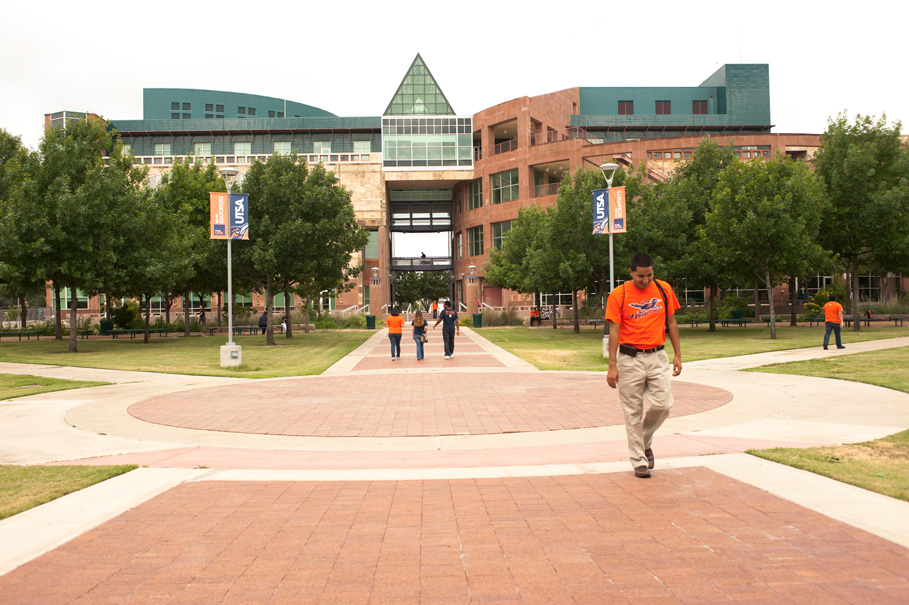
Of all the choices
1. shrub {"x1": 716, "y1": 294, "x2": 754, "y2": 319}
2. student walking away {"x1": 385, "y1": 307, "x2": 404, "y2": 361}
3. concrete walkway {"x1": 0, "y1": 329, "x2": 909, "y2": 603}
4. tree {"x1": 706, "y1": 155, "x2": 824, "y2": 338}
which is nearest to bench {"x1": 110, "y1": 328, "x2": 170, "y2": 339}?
student walking away {"x1": 385, "y1": 307, "x2": 404, "y2": 361}

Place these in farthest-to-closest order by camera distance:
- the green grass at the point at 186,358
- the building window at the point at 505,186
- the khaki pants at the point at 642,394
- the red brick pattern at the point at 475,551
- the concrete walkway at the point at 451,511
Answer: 1. the building window at the point at 505,186
2. the green grass at the point at 186,358
3. the khaki pants at the point at 642,394
4. the concrete walkway at the point at 451,511
5. the red brick pattern at the point at 475,551

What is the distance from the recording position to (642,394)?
19.6ft

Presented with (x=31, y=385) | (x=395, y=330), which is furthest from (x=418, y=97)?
(x=31, y=385)

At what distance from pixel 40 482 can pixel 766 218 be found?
28.0 meters

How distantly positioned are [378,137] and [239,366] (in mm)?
61401

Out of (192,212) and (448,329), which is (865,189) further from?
(192,212)

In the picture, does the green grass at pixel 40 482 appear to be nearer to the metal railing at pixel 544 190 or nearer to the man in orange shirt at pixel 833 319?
the man in orange shirt at pixel 833 319

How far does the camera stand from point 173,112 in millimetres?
97938

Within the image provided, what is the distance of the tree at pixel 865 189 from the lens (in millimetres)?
30719

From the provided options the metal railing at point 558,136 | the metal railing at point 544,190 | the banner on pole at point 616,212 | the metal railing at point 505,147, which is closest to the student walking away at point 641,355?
the banner on pole at point 616,212

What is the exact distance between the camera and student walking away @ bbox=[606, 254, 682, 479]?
19.3 ft

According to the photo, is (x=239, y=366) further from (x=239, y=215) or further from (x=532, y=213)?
(x=532, y=213)

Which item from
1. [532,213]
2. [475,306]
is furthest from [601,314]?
[475,306]

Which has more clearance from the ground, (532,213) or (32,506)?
(532,213)
